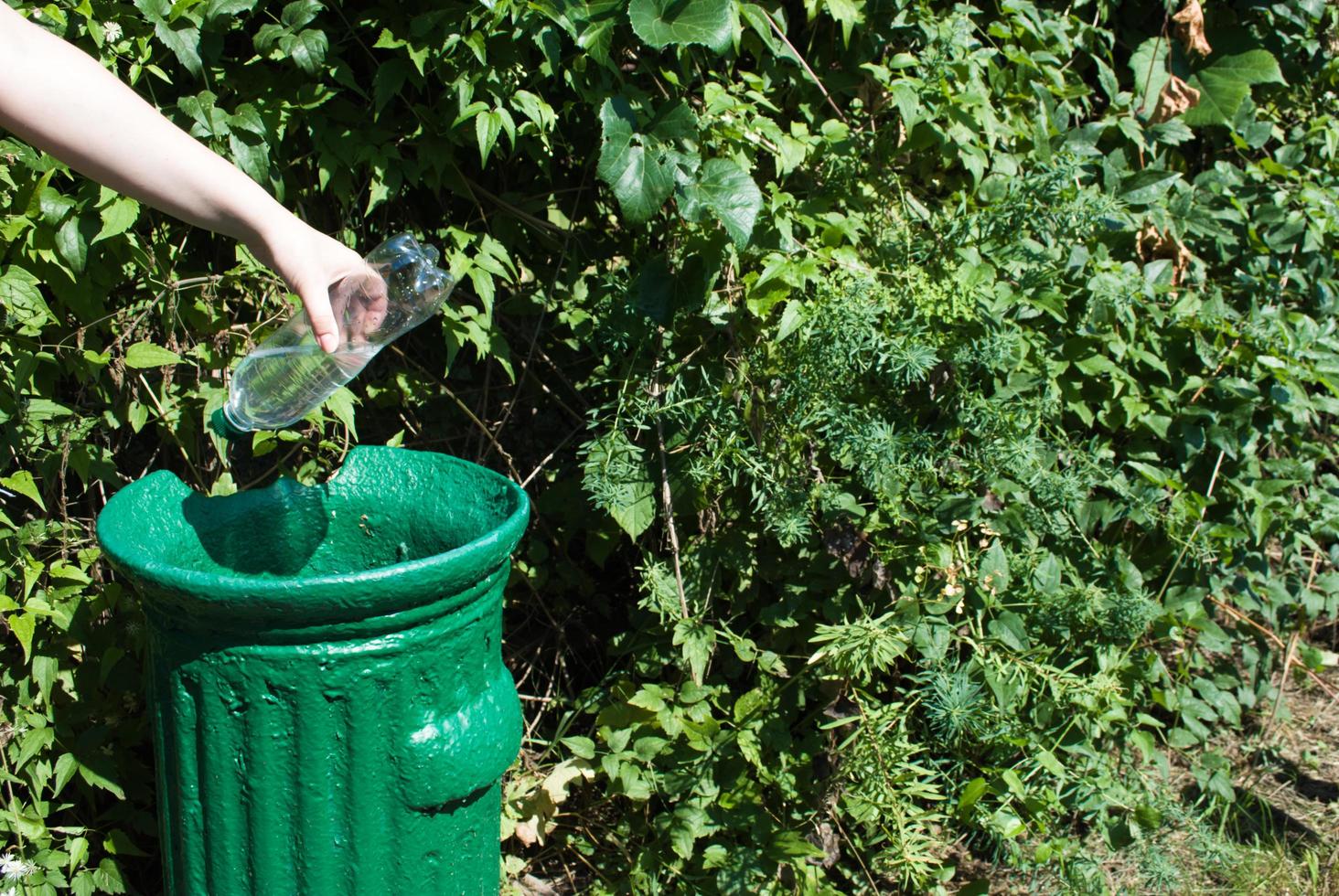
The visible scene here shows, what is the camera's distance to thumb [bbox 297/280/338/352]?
1.71 meters

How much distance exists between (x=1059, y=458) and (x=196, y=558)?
A: 2.03m

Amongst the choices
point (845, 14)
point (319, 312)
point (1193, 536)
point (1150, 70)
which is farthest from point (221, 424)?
point (1150, 70)

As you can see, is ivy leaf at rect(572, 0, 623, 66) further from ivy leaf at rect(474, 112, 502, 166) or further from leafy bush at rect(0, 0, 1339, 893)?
ivy leaf at rect(474, 112, 502, 166)

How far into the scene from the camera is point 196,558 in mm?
2236

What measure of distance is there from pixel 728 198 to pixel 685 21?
356 millimetres

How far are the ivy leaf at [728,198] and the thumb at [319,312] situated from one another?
3.02 ft

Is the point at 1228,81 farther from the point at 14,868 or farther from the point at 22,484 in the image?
the point at 14,868

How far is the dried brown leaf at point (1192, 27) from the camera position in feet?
11.6

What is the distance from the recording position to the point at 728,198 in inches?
96.1

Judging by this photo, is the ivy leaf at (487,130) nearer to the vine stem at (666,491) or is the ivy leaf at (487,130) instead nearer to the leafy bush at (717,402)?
the leafy bush at (717,402)

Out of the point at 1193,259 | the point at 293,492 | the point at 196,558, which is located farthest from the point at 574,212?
the point at 1193,259

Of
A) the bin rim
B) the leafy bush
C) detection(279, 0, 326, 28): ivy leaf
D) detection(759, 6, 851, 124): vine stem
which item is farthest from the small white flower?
detection(759, 6, 851, 124): vine stem

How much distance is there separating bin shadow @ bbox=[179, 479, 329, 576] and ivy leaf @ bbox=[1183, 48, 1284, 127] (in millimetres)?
2776

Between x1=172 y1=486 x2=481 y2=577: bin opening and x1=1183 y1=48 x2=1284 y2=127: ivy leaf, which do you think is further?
x1=1183 y1=48 x2=1284 y2=127: ivy leaf
